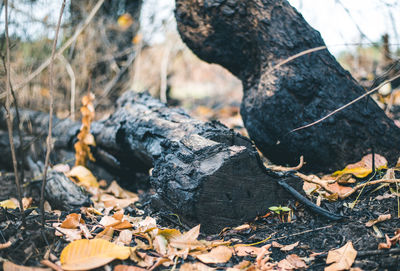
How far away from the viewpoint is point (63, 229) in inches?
57.5

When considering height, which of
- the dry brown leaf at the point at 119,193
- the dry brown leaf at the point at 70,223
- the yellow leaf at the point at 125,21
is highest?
the yellow leaf at the point at 125,21

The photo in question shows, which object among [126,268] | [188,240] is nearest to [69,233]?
[126,268]

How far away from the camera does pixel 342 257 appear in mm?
1233

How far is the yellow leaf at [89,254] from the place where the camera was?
44.7 inches

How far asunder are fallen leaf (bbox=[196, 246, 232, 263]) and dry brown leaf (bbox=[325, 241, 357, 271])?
0.40 metres

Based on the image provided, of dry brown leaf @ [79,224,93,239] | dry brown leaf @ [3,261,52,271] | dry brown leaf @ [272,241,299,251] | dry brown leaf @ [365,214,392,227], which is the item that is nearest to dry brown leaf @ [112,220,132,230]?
dry brown leaf @ [79,224,93,239]

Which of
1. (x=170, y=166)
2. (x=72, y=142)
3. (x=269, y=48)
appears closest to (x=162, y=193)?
(x=170, y=166)

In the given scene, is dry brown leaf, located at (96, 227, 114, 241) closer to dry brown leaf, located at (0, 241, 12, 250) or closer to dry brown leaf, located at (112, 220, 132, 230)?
dry brown leaf, located at (112, 220, 132, 230)

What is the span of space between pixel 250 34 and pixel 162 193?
1.33 m

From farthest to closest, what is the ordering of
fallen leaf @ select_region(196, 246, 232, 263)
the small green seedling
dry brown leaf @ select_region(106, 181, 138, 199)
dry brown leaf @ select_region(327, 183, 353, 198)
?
1. dry brown leaf @ select_region(106, 181, 138, 199)
2. dry brown leaf @ select_region(327, 183, 353, 198)
3. the small green seedling
4. fallen leaf @ select_region(196, 246, 232, 263)

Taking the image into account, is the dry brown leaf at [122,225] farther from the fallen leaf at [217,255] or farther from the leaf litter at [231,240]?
the fallen leaf at [217,255]

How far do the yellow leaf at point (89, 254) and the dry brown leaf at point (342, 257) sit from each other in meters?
0.82

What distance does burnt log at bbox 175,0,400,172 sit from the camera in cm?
206

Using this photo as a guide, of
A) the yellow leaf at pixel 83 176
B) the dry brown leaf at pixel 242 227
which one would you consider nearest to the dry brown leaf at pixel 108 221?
the dry brown leaf at pixel 242 227
